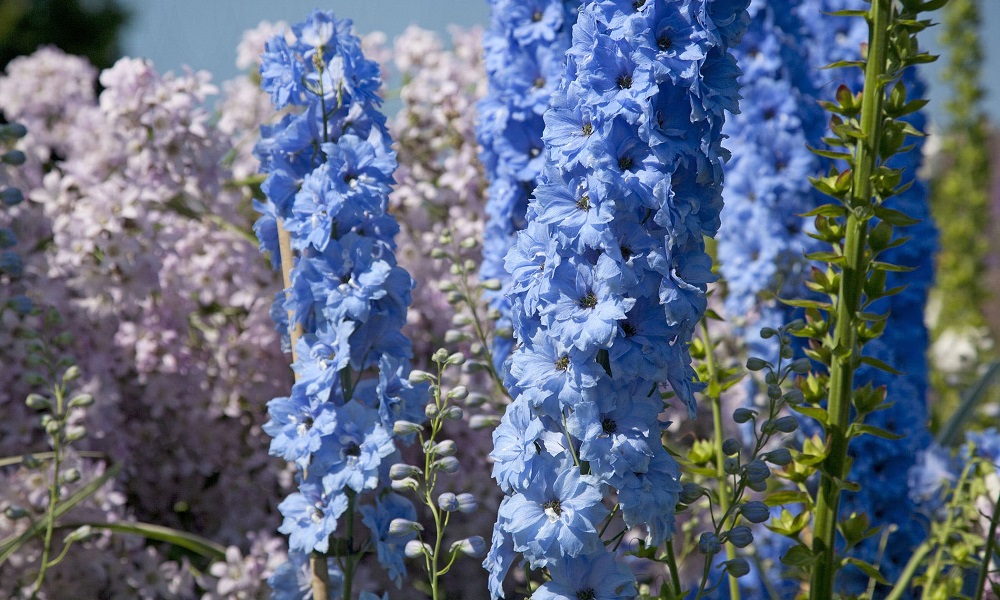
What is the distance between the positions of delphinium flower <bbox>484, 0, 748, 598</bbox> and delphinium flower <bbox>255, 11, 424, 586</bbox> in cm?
24

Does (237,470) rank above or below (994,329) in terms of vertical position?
below

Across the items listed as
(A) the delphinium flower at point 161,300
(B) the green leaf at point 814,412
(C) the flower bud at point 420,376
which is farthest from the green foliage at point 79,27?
(B) the green leaf at point 814,412

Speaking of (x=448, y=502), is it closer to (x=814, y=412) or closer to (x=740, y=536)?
(x=740, y=536)

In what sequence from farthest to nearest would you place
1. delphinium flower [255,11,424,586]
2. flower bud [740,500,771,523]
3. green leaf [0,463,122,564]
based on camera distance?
green leaf [0,463,122,564]
delphinium flower [255,11,424,586]
flower bud [740,500,771,523]

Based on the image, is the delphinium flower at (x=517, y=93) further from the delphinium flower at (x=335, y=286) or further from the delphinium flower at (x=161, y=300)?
the delphinium flower at (x=161, y=300)

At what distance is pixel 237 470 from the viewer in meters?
1.83

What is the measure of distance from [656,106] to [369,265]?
390 millimetres

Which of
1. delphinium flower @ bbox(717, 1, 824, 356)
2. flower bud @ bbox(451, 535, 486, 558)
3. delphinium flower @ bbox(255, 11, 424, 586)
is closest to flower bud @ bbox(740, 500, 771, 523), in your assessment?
flower bud @ bbox(451, 535, 486, 558)

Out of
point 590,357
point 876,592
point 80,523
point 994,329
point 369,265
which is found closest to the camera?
point 590,357

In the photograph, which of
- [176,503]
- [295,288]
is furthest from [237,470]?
[295,288]

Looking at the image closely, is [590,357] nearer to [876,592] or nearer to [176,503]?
[876,592]

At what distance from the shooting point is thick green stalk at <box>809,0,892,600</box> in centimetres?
105

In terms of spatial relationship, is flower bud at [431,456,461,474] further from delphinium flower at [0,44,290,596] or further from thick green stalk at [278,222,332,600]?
delphinium flower at [0,44,290,596]

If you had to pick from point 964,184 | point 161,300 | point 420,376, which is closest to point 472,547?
point 420,376
